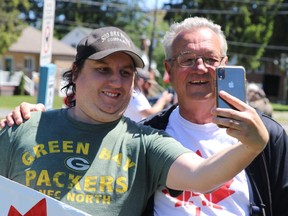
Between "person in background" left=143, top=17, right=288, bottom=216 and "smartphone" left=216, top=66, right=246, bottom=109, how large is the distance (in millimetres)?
635

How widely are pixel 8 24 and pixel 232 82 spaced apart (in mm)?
40292

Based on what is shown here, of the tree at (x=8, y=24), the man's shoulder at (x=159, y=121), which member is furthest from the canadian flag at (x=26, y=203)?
the tree at (x=8, y=24)

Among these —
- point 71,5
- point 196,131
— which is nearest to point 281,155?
point 196,131

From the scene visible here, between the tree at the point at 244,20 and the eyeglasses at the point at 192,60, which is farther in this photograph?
the tree at the point at 244,20

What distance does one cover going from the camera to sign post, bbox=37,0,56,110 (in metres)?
5.87

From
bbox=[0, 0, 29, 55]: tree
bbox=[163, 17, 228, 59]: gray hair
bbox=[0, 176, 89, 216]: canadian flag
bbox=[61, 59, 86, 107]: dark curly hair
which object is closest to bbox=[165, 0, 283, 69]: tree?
bbox=[0, 0, 29, 55]: tree

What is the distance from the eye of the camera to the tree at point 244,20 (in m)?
52.3

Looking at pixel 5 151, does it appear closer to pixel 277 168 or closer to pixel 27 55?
pixel 277 168

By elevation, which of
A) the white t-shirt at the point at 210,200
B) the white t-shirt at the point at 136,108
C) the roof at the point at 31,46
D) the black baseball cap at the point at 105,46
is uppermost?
the black baseball cap at the point at 105,46

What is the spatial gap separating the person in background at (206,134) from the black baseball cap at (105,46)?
48cm

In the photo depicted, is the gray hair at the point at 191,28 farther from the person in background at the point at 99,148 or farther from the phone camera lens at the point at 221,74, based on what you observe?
the phone camera lens at the point at 221,74

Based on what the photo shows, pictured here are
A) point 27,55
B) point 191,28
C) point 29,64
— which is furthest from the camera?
point 29,64

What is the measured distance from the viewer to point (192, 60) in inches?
118

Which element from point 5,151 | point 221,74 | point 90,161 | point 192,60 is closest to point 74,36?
point 192,60
